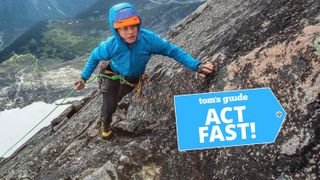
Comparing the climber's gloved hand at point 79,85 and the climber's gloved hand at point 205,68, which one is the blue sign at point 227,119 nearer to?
the climber's gloved hand at point 205,68

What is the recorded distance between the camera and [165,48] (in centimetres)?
1093

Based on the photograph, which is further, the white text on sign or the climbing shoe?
the climbing shoe

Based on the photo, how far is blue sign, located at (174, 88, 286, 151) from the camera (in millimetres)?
7156

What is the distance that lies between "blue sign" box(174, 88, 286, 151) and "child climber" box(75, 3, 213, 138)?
3.14m

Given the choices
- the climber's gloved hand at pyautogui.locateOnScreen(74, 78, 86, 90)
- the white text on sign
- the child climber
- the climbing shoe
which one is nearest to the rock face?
the climbing shoe

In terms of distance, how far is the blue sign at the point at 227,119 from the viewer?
23.5 feet

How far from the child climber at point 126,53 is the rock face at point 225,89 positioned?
2.06 ft

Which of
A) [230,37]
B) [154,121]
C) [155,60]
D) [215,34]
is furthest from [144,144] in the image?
[155,60]

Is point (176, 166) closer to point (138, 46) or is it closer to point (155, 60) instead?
point (138, 46)

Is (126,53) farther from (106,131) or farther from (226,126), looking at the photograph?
(226,126)

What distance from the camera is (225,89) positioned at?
10477 mm

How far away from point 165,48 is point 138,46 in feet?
2.17

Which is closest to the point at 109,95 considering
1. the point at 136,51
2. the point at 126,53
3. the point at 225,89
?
the point at 126,53

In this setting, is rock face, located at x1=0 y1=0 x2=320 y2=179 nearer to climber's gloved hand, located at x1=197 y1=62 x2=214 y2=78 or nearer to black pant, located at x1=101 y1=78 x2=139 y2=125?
climber's gloved hand, located at x1=197 y1=62 x2=214 y2=78
